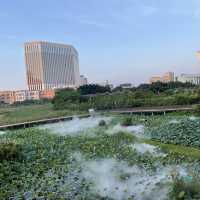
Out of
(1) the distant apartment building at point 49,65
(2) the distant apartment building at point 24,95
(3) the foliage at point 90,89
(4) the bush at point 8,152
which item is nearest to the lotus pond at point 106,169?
(4) the bush at point 8,152

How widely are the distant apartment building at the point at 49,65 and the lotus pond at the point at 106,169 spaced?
48.5 meters

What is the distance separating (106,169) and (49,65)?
56.5m

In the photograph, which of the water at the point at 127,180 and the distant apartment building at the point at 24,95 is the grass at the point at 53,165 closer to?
the water at the point at 127,180

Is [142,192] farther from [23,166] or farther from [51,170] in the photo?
[23,166]

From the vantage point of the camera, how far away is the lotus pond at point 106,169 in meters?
4.27

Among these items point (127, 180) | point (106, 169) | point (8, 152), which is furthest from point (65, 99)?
point (127, 180)

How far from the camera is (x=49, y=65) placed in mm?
60219

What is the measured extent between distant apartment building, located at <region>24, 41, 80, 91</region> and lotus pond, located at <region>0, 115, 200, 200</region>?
48467 millimetres

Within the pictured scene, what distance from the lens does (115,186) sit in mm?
4637

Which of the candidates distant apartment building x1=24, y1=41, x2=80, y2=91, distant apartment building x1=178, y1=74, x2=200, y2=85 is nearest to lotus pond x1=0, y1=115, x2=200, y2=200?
distant apartment building x1=178, y1=74, x2=200, y2=85

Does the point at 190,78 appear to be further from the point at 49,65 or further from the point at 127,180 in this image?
the point at 127,180

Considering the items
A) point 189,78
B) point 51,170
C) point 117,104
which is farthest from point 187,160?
point 189,78

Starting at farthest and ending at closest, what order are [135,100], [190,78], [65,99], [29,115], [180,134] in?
1. [190,78]
2. [65,99]
3. [29,115]
4. [135,100]
5. [180,134]

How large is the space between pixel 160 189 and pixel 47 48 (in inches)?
2230
